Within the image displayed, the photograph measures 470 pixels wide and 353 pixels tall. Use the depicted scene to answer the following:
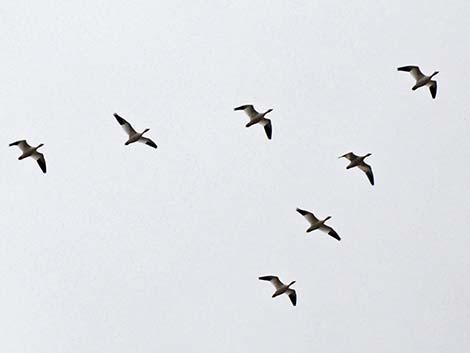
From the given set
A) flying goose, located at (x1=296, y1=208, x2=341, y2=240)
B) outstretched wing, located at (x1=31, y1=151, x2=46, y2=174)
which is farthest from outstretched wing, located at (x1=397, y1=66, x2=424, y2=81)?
outstretched wing, located at (x1=31, y1=151, x2=46, y2=174)

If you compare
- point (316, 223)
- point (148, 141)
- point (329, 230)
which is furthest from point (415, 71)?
point (148, 141)

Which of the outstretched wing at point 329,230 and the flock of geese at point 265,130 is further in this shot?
the outstretched wing at point 329,230

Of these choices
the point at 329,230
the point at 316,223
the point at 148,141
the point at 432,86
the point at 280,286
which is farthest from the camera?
the point at 280,286

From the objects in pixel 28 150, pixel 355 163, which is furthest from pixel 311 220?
pixel 28 150

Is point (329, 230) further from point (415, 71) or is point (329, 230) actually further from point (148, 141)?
point (148, 141)

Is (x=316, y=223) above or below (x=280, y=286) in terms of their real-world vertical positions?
above

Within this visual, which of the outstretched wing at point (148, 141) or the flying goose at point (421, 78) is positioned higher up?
the flying goose at point (421, 78)

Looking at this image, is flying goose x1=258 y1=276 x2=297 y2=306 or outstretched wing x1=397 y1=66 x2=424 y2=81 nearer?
outstretched wing x1=397 y1=66 x2=424 y2=81

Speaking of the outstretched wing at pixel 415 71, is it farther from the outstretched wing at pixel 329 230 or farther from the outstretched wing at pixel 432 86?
the outstretched wing at pixel 329 230

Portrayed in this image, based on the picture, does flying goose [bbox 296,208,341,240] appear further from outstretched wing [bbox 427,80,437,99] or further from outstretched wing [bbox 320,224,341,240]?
outstretched wing [bbox 427,80,437,99]

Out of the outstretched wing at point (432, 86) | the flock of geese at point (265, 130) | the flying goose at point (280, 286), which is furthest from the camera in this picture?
the flying goose at point (280, 286)

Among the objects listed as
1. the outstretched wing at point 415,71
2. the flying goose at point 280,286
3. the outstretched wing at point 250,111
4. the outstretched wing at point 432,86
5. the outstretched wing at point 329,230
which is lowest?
the flying goose at point 280,286

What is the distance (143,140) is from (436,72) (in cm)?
1673

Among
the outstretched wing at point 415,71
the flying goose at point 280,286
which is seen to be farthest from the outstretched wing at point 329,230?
the outstretched wing at point 415,71
